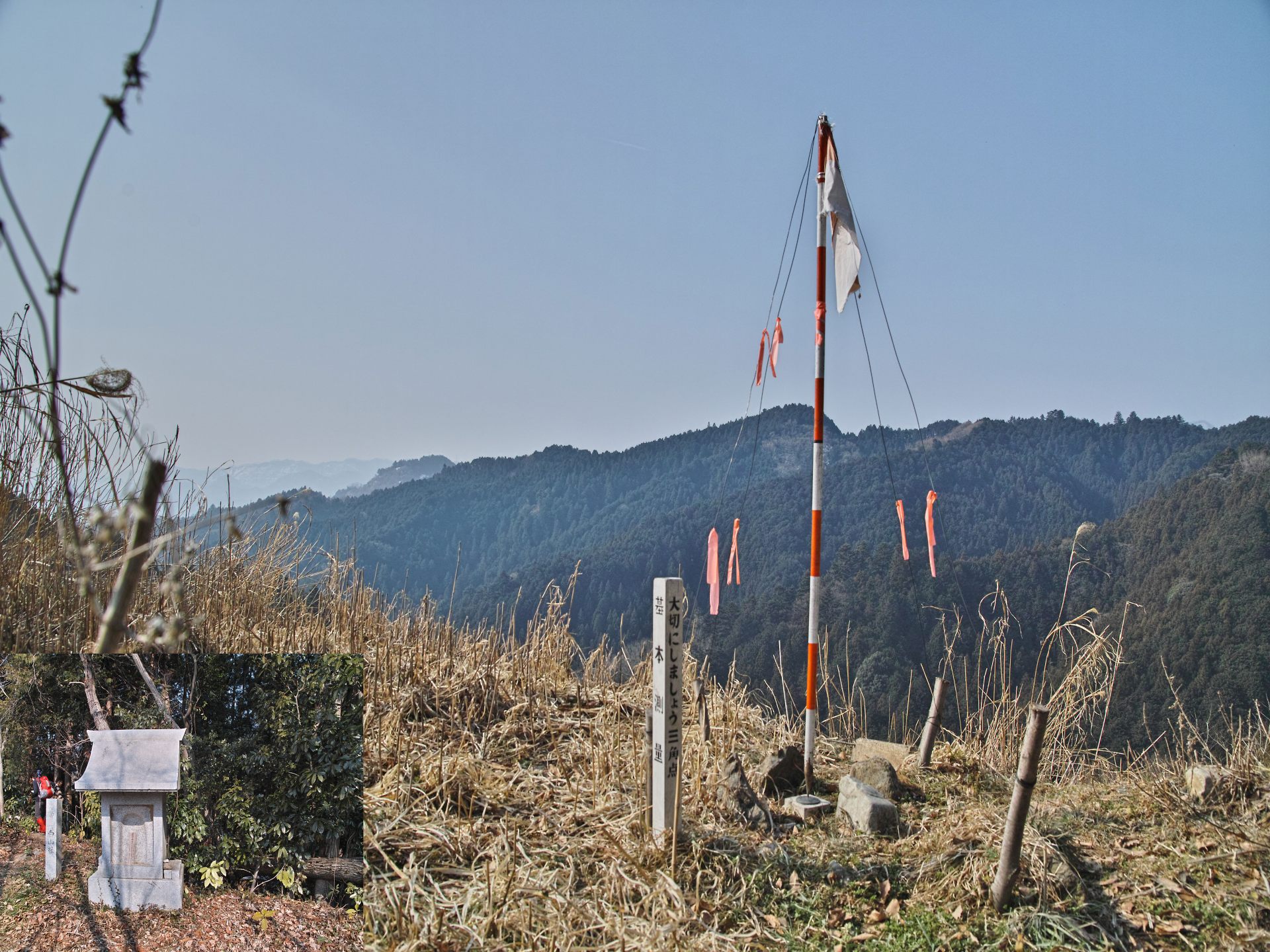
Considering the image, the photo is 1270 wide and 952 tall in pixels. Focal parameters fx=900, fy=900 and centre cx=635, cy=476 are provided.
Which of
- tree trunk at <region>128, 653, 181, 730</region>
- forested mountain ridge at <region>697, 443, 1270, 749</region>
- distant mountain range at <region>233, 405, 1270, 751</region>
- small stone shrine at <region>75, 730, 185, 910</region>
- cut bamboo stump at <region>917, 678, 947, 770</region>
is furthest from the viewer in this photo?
distant mountain range at <region>233, 405, 1270, 751</region>

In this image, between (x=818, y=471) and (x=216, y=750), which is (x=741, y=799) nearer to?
(x=818, y=471)

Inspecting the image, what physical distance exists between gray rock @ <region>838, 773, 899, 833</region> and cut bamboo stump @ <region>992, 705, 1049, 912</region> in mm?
858

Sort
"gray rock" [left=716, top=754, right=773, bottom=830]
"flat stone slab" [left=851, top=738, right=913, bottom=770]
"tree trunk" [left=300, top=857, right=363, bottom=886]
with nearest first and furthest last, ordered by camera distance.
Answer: "tree trunk" [left=300, top=857, right=363, bottom=886]
"gray rock" [left=716, top=754, right=773, bottom=830]
"flat stone slab" [left=851, top=738, right=913, bottom=770]

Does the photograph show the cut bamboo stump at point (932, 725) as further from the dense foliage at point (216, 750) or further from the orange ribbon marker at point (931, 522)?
the dense foliage at point (216, 750)

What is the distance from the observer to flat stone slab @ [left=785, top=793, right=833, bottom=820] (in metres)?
4.51

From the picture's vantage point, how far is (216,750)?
210 cm

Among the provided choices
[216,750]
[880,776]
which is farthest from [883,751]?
[216,750]

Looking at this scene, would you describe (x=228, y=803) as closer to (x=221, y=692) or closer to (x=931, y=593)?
(x=221, y=692)

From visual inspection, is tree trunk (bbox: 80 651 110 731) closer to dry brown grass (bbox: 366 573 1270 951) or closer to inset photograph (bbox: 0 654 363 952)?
inset photograph (bbox: 0 654 363 952)

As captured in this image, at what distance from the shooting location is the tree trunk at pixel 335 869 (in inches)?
86.5

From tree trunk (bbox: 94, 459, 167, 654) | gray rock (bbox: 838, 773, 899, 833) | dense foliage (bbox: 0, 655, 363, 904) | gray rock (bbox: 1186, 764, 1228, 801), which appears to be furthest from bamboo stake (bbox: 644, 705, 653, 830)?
tree trunk (bbox: 94, 459, 167, 654)

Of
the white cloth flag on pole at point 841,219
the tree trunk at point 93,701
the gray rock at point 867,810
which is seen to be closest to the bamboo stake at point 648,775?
the gray rock at point 867,810

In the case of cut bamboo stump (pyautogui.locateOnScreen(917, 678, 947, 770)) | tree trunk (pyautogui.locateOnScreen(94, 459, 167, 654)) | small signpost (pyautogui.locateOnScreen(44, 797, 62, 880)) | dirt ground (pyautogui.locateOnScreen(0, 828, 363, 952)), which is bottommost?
cut bamboo stump (pyautogui.locateOnScreen(917, 678, 947, 770))

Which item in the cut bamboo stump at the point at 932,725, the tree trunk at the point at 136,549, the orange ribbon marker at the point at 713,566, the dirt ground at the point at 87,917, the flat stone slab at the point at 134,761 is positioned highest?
the tree trunk at the point at 136,549
